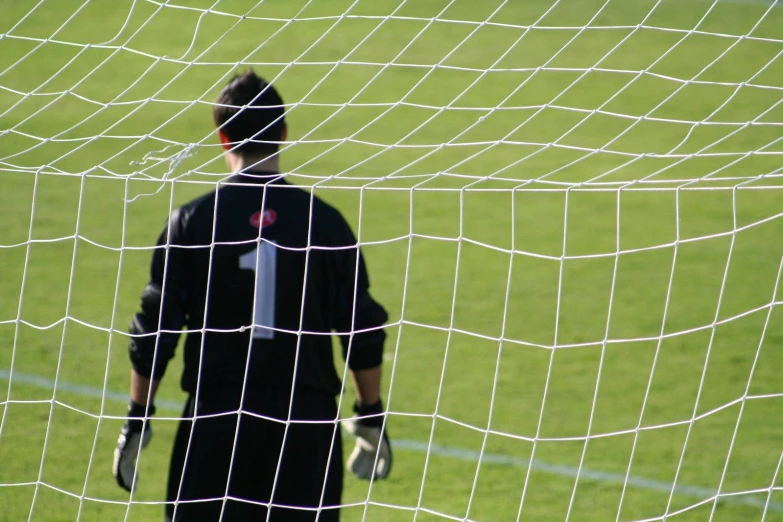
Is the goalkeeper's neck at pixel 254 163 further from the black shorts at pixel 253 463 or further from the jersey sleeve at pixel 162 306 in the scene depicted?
the black shorts at pixel 253 463

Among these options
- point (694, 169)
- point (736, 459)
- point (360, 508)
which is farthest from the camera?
point (694, 169)

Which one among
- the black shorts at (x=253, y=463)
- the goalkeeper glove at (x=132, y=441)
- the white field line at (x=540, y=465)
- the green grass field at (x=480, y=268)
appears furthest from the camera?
the white field line at (x=540, y=465)

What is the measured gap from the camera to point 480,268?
7.30m

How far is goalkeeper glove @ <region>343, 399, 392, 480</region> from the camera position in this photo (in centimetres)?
330

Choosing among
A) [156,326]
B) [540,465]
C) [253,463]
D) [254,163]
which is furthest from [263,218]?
[540,465]

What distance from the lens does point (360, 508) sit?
14.7ft

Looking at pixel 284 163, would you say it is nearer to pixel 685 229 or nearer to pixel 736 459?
pixel 685 229

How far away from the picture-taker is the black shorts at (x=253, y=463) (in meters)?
3.12

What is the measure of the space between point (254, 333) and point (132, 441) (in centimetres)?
55

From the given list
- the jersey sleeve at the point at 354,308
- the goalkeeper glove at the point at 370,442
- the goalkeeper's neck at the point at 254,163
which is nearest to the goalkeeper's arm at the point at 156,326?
the goalkeeper's neck at the point at 254,163

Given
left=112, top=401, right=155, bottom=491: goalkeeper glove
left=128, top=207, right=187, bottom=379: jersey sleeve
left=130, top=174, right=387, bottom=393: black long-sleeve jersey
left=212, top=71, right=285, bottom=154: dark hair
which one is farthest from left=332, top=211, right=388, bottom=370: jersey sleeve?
left=112, top=401, right=155, bottom=491: goalkeeper glove

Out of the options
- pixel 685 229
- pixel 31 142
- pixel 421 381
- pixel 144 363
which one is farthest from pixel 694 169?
pixel 144 363

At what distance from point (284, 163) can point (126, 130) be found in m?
2.08

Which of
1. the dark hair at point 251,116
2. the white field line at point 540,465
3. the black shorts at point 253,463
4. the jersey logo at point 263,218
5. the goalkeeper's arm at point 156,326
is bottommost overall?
the white field line at point 540,465
